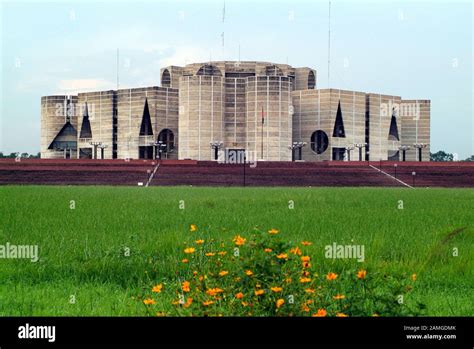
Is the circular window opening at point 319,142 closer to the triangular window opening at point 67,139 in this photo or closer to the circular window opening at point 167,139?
the circular window opening at point 167,139

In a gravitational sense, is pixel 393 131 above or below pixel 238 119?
below

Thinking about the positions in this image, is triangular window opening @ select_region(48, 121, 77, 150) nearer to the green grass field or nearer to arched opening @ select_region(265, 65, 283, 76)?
arched opening @ select_region(265, 65, 283, 76)

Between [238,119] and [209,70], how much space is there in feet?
31.4

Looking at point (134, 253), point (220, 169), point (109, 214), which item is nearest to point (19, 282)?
point (134, 253)

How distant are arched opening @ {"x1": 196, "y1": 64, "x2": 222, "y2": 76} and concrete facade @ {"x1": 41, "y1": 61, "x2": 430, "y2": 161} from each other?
6.3 inches

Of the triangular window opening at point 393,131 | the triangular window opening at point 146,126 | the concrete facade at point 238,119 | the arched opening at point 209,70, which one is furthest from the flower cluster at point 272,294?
the triangular window opening at point 393,131

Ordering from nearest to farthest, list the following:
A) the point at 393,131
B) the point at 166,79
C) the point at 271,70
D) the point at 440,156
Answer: the point at 271,70 < the point at 166,79 < the point at 393,131 < the point at 440,156

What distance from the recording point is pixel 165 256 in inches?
378

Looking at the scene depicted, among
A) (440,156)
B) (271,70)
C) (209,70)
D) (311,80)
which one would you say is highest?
(271,70)

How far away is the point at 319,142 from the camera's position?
316 feet

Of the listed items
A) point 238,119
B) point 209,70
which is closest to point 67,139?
point 209,70

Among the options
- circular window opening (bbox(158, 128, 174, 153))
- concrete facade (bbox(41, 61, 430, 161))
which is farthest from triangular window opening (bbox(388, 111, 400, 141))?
circular window opening (bbox(158, 128, 174, 153))

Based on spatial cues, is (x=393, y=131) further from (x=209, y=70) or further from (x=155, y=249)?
(x=155, y=249)
